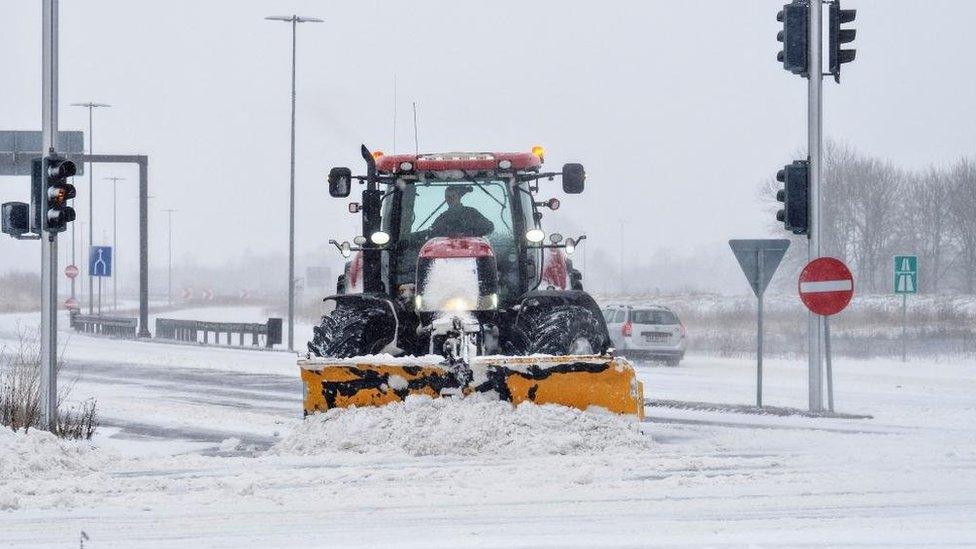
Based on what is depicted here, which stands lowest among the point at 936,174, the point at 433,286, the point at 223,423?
the point at 223,423

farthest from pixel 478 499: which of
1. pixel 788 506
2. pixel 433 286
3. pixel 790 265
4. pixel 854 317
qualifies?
pixel 790 265

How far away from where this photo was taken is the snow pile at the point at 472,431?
1123cm

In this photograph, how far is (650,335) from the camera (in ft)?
100

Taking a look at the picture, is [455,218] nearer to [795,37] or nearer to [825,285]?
[825,285]

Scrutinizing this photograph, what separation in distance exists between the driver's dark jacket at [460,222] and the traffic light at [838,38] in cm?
579

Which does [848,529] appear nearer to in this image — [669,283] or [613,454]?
[613,454]

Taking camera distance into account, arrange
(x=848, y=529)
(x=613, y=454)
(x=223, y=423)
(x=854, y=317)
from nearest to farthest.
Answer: (x=848, y=529) < (x=613, y=454) < (x=223, y=423) < (x=854, y=317)

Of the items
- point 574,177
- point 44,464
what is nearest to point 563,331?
point 574,177

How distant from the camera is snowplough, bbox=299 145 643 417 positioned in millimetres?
11438

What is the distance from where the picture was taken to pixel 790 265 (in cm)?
7356

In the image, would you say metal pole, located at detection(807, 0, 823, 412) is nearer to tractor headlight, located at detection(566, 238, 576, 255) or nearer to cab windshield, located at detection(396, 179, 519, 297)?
tractor headlight, located at detection(566, 238, 576, 255)

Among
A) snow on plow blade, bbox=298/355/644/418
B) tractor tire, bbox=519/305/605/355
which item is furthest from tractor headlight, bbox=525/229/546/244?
snow on plow blade, bbox=298/355/644/418

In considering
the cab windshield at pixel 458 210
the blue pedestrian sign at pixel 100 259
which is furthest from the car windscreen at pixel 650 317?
the blue pedestrian sign at pixel 100 259

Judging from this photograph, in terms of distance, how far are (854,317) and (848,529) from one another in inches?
1717
